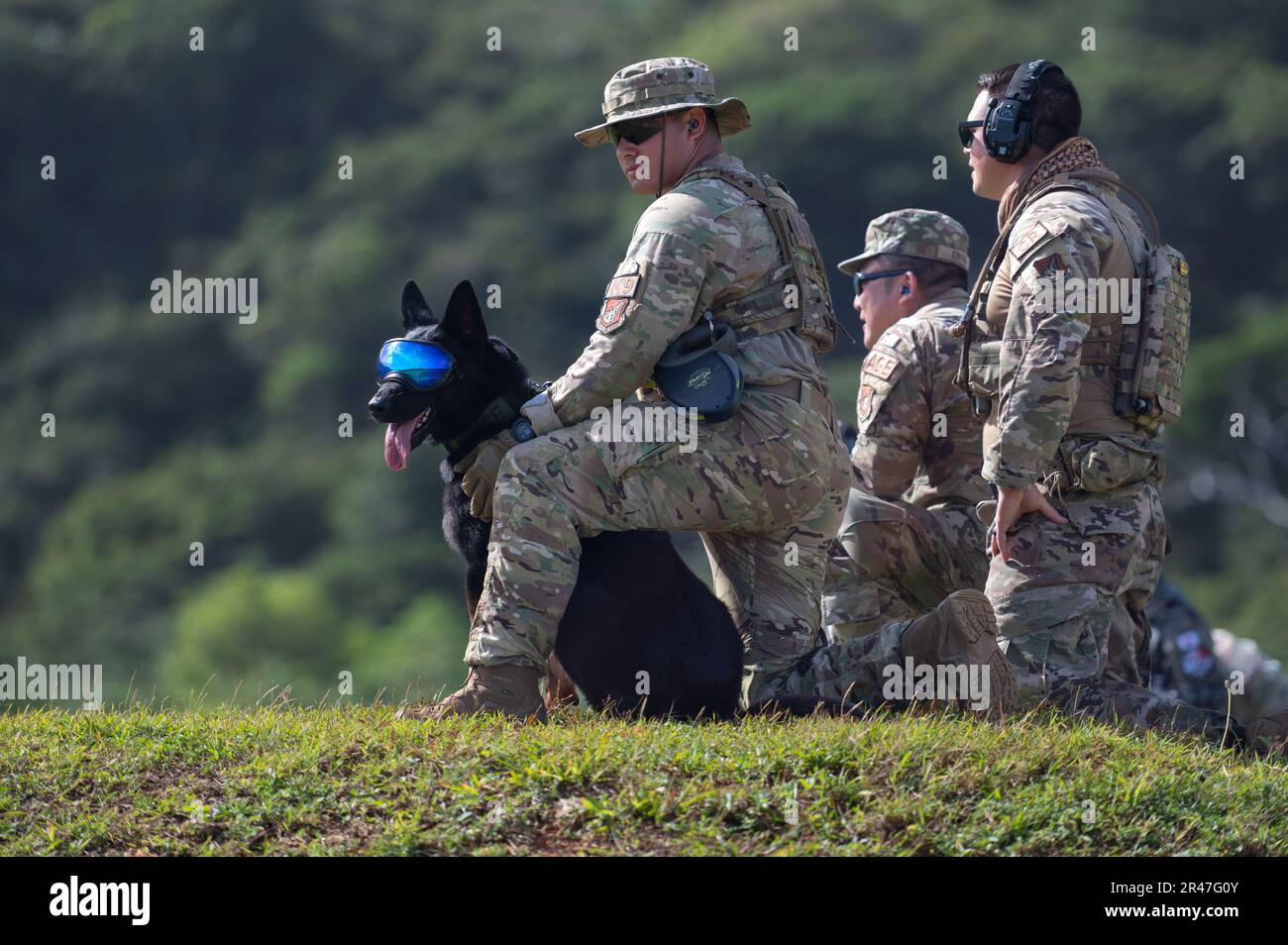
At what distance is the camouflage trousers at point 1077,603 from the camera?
7254 mm

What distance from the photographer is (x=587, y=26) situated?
8000cm

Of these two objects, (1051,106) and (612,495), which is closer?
(612,495)

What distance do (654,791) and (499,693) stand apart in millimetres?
1033

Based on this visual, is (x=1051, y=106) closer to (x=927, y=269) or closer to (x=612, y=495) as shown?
(x=927, y=269)

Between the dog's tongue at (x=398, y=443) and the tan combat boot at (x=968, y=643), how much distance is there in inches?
77.4

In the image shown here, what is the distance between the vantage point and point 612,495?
7016 mm

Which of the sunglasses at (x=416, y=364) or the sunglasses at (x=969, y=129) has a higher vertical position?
the sunglasses at (x=969, y=129)

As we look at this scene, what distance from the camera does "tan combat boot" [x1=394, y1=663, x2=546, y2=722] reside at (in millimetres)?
6988

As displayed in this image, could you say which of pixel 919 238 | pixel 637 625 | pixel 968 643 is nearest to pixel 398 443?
pixel 637 625

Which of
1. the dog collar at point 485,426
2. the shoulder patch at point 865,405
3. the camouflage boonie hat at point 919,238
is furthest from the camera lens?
the camouflage boonie hat at point 919,238

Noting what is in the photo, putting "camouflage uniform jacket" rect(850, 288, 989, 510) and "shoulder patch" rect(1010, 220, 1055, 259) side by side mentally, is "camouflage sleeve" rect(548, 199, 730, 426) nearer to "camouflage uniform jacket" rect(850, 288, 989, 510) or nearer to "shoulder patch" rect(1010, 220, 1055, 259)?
"shoulder patch" rect(1010, 220, 1055, 259)

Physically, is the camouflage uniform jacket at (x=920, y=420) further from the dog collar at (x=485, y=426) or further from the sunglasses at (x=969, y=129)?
the dog collar at (x=485, y=426)

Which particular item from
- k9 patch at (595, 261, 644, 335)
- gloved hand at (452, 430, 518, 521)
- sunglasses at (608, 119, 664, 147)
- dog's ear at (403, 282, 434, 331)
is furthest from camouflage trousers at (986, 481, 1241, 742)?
dog's ear at (403, 282, 434, 331)

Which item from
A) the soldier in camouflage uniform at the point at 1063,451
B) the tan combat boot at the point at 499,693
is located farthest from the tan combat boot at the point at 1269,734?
the tan combat boot at the point at 499,693
